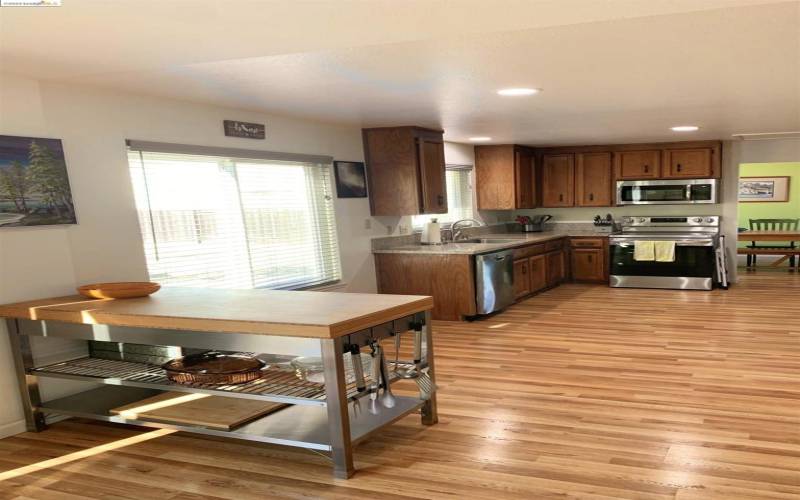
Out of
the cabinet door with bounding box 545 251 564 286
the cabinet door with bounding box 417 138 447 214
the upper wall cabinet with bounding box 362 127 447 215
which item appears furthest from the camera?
the cabinet door with bounding box 545 251 564 286

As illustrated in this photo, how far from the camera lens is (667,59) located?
2.71 metres

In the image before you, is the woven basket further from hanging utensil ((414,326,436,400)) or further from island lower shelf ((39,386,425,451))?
hanging utensil ((414,326,436,400))

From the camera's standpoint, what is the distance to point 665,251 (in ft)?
21.8

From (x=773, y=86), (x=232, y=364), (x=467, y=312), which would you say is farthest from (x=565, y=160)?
(x=232, y=364)

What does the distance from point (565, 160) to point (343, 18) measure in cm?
624

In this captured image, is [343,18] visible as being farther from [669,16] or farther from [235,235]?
[235,235]

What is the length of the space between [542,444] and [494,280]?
298 centimetres

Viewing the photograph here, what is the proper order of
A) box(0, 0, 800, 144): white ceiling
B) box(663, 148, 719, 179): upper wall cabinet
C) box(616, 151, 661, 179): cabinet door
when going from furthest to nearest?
box(616, 151, 661, 179): cabinet door < box(663, 148, 719, 179): upper wall cabinet < box(0, 0, 800, 144): white ceiling

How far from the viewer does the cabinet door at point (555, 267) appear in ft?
23.0

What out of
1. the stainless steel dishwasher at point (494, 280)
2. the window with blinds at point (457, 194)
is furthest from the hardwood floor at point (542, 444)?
the window with blinds at point (457, 194)

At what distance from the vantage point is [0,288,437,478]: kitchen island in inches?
89.0

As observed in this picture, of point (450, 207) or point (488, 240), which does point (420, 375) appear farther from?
point (450, 207)

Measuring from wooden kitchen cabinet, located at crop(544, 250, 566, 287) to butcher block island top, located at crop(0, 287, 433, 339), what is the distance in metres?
4.63

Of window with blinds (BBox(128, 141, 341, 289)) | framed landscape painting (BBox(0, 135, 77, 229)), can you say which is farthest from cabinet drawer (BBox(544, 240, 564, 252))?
framed landscape painting (BBox(0, 135, 77, 229))
